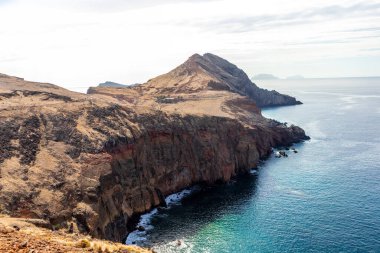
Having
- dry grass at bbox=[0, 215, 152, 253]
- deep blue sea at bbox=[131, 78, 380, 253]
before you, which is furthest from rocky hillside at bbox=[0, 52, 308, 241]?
dry grass at bbox=[0, 215, 152, 253]

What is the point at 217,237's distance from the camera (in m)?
81.4

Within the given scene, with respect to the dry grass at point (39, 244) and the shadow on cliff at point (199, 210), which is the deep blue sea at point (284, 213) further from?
the dry grass at point (39, 244)

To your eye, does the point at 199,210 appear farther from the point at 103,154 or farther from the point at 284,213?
the point at 103,154

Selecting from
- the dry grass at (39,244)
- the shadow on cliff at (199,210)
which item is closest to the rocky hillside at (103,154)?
the shadow on cliff at (199,210)

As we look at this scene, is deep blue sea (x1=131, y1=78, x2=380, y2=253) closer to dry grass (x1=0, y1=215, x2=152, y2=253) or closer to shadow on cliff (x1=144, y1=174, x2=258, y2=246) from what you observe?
shadow on cliff (x1=144, y1=174, x2=258, y2=246)

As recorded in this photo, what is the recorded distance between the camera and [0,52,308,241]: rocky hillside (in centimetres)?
7150

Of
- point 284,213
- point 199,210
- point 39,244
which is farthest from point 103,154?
point 39,244

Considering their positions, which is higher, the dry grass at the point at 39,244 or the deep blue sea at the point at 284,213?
the dry grass at the point at 39,244

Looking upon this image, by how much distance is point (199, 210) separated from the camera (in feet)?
319

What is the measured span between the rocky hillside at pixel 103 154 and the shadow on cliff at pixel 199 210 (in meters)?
5.65

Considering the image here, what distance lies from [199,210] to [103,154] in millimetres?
28305

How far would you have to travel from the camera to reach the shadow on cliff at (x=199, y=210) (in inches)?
3300

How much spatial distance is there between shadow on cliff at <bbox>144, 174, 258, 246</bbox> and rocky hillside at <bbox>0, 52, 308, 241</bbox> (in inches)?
222

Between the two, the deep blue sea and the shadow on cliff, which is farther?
the shadow on cliff
